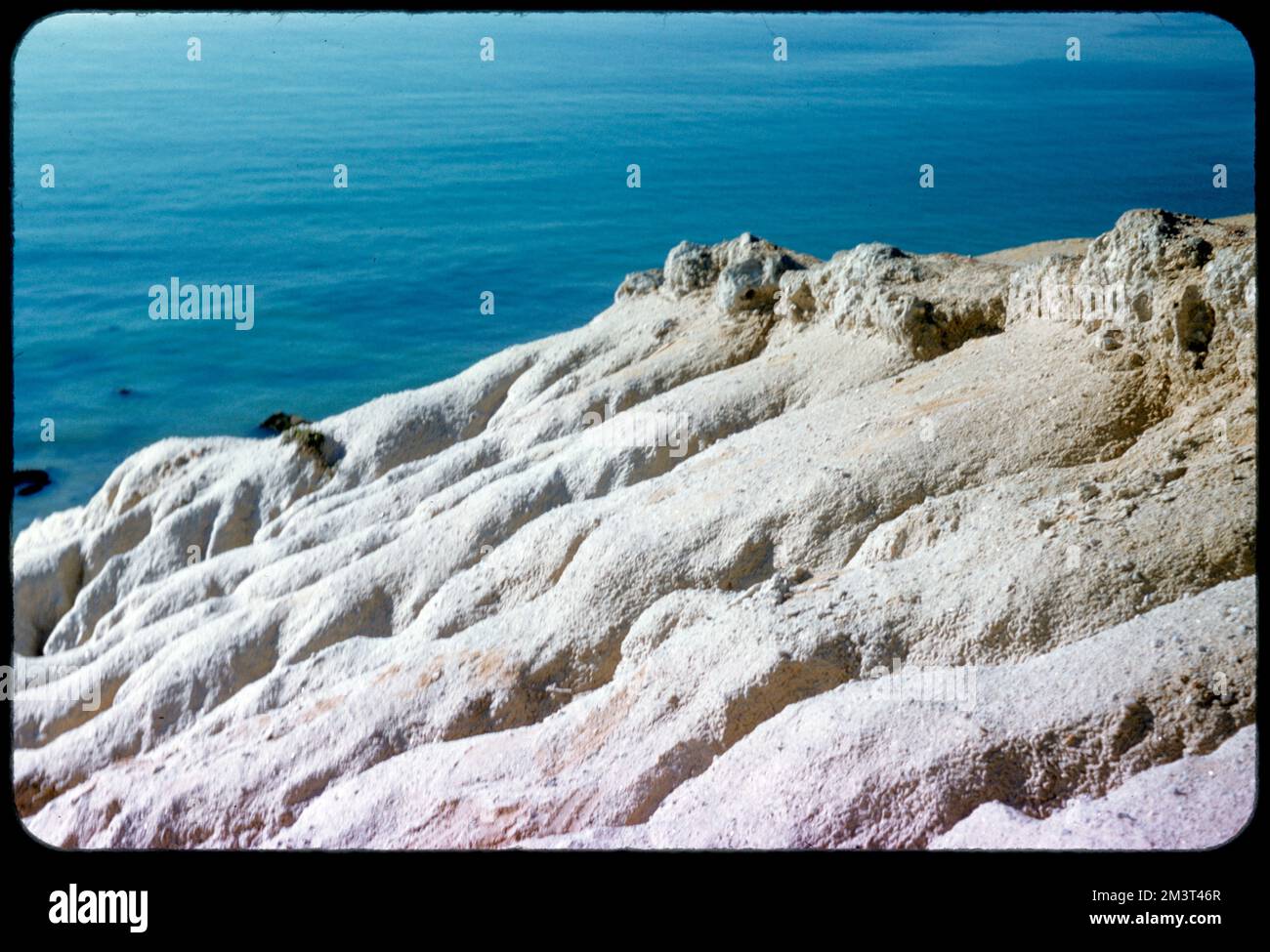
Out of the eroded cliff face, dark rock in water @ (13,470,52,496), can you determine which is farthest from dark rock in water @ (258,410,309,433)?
dark rock in water @ (13,470,52,496)

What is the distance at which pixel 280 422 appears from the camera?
15.0m

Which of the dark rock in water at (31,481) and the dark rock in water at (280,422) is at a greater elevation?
the dark rock in water at (280,422)

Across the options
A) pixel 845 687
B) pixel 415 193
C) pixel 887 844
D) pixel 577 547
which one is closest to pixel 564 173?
pixel 415 193

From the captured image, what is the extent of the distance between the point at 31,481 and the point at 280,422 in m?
2.71

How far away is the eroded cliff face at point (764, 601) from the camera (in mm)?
6637

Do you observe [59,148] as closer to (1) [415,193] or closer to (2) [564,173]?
(1) [415,193]

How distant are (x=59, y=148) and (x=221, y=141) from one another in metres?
1.70

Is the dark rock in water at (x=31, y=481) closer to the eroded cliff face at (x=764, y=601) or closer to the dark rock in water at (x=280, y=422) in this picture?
the eroded cliff face at (x=764, y=601)

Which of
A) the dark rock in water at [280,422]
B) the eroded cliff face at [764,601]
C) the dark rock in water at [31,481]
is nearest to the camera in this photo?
the eroded cliff face at [764,601]

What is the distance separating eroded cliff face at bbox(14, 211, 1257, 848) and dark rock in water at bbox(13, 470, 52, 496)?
64.8 inches

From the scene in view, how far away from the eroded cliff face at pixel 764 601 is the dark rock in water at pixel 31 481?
5.40ft

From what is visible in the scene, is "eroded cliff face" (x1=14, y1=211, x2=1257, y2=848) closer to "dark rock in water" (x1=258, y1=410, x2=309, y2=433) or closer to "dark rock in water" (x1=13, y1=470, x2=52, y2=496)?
"dark rock in water" (x1=13, y1=470, x2=52, y2=496)

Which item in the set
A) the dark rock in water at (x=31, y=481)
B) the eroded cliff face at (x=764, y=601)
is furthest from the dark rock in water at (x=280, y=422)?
the dark rock in water at (x=31, y=481)

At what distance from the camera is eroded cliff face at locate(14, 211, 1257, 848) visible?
6637mm
